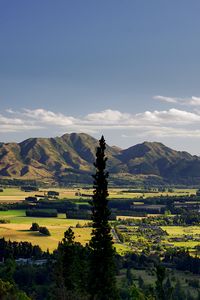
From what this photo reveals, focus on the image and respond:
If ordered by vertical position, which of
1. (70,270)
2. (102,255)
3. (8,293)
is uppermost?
(102,255)

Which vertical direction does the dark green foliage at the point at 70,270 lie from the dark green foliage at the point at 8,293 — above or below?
above

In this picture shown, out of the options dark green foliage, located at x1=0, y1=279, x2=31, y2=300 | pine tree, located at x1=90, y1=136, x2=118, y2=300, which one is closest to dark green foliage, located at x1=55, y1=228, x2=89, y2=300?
pine tree, located at x1=90, y1=136, x2=118, y2=300

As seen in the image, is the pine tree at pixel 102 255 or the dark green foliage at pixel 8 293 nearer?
the pine tree at pixel 102 255

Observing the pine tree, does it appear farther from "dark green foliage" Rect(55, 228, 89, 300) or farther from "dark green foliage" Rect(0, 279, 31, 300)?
"dark green foliage" Rect(0, 279, 31, 300)

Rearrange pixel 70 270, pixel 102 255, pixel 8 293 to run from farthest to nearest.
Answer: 1. pixel 8 293
2. pixel 70 270
3. pixel 102 255

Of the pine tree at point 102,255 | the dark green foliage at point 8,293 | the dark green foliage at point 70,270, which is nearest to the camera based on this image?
the pine tree at point 102,255

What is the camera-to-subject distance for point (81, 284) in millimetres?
97188

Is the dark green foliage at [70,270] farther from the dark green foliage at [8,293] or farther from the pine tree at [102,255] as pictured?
the dark green foliage at [8,293]

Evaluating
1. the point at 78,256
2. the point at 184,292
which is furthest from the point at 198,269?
the point at 78,256

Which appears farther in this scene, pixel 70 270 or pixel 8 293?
pixel 8 293

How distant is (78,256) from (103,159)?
3429cm

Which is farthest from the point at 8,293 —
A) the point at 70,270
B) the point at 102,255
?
the point at 102,255

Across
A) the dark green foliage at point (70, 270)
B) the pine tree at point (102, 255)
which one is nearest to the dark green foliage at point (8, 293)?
the dark green foliage at point (70, 270)

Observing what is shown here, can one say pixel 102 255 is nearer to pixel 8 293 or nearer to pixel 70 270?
pixel 70 270
